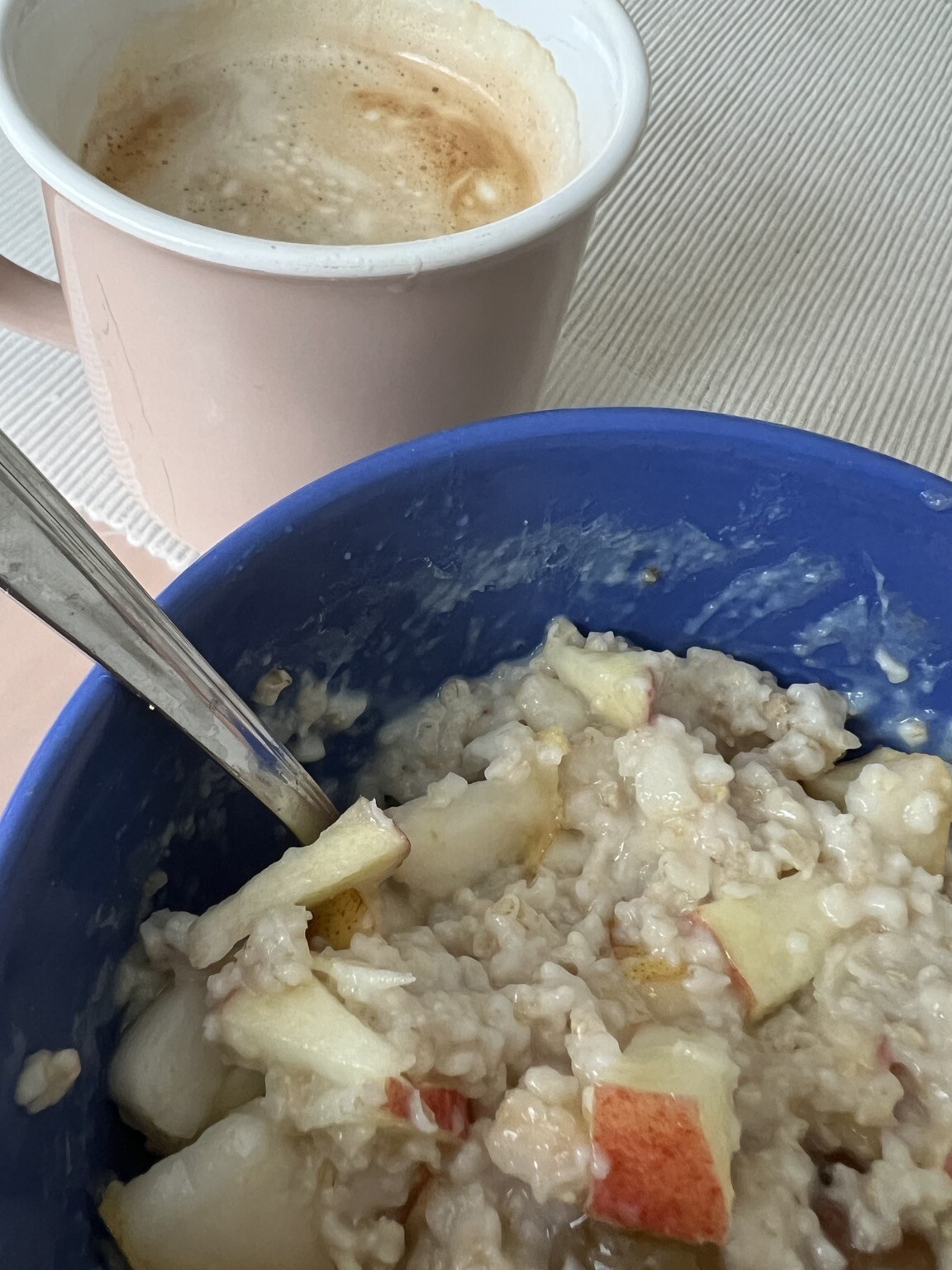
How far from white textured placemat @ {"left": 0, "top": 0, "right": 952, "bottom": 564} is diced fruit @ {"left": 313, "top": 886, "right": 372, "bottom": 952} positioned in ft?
1.02

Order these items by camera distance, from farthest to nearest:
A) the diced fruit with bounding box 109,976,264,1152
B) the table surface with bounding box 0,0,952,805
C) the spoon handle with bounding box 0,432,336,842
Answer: the table surface with bounding box 0,0,952,805
the diced fruit with bounding box 109,976,264,1152
the spoon handle with bounding box 0,432,336,842

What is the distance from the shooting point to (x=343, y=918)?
1.63ft

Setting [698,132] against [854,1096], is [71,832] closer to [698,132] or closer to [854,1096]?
[854,1096]

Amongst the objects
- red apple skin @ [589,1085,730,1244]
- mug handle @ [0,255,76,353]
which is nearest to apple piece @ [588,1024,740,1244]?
red apple skin @ [589,1085,730,1244]

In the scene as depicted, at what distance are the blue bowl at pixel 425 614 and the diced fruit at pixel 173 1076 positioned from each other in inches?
0.5

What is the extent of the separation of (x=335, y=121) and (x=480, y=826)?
1.45ft

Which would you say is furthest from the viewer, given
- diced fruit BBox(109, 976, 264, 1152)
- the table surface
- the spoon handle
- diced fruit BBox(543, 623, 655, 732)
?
the table surface

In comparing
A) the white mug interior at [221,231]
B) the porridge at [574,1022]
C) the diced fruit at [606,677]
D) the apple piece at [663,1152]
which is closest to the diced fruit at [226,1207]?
the porridge at [574,1022]

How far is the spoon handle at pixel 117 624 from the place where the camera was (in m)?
0.35

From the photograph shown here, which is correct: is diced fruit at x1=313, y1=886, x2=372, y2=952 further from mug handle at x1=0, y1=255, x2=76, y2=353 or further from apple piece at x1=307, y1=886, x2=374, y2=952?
mug handle at x1=0, y1=255, x2=76, y2=353

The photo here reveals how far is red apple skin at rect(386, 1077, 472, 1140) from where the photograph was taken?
0.43 m

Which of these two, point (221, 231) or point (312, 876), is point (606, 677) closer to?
point (312, 876)

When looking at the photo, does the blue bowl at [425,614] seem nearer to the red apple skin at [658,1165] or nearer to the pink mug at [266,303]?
the pink mug at [266,303]

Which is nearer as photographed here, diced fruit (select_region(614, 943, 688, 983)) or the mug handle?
diced fruit (select_region(614, 943, 688, 983))
